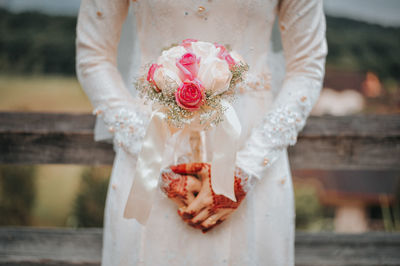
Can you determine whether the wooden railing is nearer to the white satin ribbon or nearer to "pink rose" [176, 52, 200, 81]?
the white satin ribbon

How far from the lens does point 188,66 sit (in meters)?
0.85

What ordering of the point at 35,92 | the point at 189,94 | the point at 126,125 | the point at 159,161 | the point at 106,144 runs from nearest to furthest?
the point at 189,94, the point at 159,161, the point at 126,125, the point at 106,144, the point at 35,92

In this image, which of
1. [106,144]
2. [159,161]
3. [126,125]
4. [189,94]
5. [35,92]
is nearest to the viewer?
[189,94]

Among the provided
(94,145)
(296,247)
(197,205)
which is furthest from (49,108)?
(296,247)

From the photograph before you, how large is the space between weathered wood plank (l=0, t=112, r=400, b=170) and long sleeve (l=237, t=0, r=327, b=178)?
1.62 ft

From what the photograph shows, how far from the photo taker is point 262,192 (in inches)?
44.9

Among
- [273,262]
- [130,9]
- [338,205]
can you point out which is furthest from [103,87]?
[338,205]

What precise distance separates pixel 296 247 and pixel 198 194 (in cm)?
98

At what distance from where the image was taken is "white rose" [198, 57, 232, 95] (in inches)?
33.1

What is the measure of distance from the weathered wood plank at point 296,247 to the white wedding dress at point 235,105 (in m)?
0.59

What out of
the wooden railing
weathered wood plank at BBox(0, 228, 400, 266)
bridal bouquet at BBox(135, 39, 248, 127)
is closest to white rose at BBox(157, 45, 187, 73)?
bridal bouquet at BBox(135, 39, 248, 127)

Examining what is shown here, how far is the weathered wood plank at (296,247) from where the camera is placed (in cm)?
166

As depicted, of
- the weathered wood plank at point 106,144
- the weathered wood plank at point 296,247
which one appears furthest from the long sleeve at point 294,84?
the weathered wood plank at point 296,247

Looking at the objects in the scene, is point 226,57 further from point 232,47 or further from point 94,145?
point 94,145
